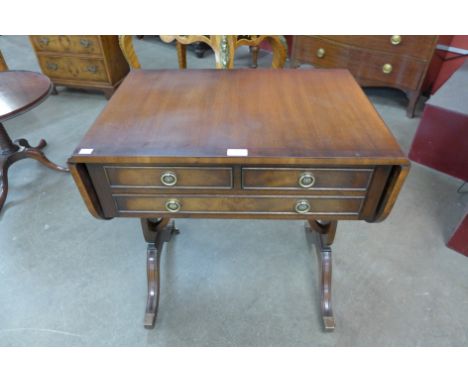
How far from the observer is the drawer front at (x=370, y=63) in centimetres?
224

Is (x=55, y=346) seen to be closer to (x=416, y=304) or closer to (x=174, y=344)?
(x=174, y=344)

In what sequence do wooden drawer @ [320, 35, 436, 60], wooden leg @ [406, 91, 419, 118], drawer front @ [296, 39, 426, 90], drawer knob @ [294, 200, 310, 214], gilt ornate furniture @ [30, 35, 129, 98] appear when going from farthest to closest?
gilt ornate furniture @ [30, 35, 129, 98] → wooden leg @ [406, 91, 419, 118] → drawer front @ [296, 39, 426, 90] → wooden drawer @ [320, 35, 436, 60] → drawer knob @ [294, 200, 310, 214]

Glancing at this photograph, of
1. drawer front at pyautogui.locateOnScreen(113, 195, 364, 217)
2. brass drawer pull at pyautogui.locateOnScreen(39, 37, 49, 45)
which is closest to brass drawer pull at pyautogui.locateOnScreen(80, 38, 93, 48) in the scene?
brass drawer pull at pyautogui.locateOnScreen(39, 37, 49, 45)

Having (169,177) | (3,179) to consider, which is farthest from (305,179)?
(3,179)

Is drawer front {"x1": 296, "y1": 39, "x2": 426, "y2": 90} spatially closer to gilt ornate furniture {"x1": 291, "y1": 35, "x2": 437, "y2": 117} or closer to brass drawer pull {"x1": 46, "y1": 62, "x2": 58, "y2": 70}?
gilt ornate furniture {"x1": 291, "y1": 35, "x2": 437, "y2": 117}

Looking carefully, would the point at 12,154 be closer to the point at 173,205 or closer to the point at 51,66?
the point at 51,66

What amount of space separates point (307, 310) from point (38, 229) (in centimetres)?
138

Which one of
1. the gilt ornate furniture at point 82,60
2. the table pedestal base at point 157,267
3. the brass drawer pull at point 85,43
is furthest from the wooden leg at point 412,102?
the brass drawer pull at point 85,43

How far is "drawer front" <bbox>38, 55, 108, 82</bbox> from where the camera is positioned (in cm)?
259

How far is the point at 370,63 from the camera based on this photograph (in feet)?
7.78

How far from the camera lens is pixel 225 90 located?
1018 millimetres

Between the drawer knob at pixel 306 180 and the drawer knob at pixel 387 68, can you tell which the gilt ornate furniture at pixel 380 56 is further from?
the drawer knob at pixel 306 180

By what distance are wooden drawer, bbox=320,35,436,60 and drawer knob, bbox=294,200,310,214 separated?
186cm

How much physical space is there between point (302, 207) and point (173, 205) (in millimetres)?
350
